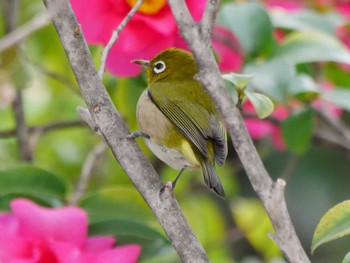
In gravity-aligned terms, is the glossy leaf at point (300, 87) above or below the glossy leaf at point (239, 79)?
above

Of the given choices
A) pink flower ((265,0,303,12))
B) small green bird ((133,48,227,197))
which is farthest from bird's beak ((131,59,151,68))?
pink flower ((265,0,303,12))

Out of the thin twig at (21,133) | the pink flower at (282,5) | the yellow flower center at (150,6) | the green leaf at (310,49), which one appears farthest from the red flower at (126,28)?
the pink flower at (282,5)

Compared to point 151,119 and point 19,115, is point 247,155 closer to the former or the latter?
point 151,119

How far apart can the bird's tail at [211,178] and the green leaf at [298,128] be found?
26 cm

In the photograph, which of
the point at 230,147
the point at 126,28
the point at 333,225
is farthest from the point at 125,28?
the point at 230,147

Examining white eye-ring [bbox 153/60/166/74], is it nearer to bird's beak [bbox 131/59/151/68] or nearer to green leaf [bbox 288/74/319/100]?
bird's beak [bbox 131/59/151/68]

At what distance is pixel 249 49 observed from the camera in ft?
4.66

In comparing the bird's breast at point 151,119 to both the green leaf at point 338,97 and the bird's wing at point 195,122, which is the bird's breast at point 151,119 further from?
the green leaf at point 338,97

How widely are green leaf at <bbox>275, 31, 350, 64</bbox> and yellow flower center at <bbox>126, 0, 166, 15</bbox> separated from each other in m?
0.24

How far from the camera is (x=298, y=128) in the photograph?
1462 millimetres

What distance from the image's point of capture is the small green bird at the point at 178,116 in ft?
4.08

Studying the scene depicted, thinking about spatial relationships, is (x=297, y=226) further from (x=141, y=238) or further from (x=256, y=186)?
(x=256, y=186)

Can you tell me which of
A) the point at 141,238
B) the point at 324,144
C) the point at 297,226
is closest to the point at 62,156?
the point at 324,144

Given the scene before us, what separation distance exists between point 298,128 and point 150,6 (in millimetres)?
350
